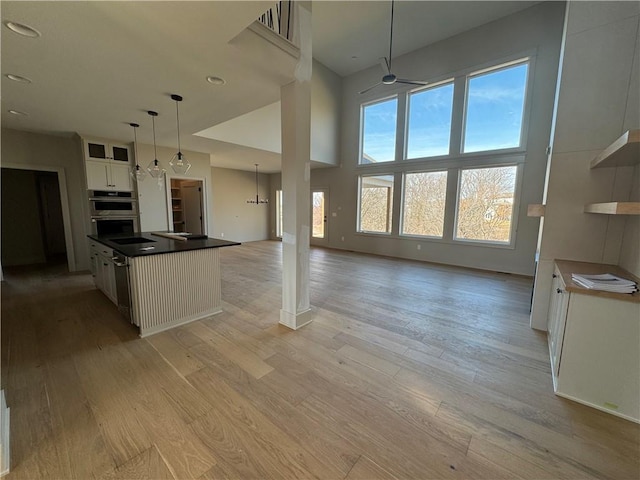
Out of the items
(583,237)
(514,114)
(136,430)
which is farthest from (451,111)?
(136,430)

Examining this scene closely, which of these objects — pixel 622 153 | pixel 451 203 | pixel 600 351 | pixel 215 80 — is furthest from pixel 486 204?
pixel 215 80

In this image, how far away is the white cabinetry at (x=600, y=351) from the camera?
5.39 feet

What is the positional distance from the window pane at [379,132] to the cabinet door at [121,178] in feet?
18.9

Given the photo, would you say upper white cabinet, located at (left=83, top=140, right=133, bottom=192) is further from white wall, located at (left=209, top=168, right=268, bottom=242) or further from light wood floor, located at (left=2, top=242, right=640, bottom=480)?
white wall, located at (left=209, top=168, right=268, bottom=242)

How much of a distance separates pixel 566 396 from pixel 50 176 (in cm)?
987

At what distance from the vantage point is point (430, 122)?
244 inches

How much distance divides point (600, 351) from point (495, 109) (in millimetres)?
5341

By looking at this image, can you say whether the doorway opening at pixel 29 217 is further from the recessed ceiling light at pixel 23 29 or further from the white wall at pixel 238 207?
the recessed ceiling light at pixel 23 29

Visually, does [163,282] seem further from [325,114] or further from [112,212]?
[325,114]

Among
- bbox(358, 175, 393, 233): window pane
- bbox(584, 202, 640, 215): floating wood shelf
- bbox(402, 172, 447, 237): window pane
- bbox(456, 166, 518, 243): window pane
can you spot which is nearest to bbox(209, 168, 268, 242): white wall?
bbox(358, 175, 393, 233): window pane

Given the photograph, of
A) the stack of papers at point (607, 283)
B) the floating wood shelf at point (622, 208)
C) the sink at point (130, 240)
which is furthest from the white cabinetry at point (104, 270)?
the floating wood shelf at point (622, 208)

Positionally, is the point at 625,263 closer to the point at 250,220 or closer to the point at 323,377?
the point at 323,377

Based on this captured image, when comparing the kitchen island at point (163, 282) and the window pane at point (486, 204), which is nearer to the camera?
the kitchen island at point (163, 282)

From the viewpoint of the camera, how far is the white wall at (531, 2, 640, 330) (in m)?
2.29
